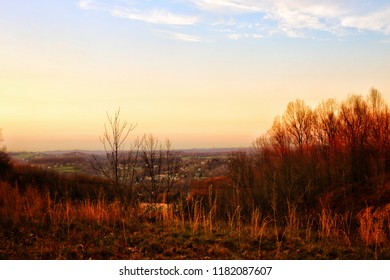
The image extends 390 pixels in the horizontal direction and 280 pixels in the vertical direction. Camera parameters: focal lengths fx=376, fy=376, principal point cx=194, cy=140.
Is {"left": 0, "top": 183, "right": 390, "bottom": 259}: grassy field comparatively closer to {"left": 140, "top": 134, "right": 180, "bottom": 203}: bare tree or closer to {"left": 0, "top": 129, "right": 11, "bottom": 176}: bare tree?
{"left": 140, "top": 134, "right": 180, "bottom": 203}: bare tree

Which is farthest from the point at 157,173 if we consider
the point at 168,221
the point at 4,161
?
Answer: the point at 4,161

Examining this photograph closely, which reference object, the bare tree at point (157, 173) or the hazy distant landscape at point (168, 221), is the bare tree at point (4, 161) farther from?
the bare tree at point (157, 173)

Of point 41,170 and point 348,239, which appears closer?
point 348,239

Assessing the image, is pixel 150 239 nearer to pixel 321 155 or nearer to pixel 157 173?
pixel 157 173

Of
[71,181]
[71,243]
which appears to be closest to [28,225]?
[71,243]

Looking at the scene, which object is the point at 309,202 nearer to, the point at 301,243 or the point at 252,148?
the point at 252,148

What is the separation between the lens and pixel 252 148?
3269 cm

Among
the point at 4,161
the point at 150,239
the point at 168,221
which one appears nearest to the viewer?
the point at 150,239

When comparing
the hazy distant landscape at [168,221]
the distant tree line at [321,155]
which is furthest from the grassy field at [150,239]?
the distant tree line at [321,155]

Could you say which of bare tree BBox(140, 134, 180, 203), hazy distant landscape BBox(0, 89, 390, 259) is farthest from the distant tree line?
bare tree BBox(140, 134, 180, 203)

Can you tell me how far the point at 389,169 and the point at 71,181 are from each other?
2567cm

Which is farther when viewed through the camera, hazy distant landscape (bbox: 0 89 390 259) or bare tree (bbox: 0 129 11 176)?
bare tree (bbox: 0 129 11 176)

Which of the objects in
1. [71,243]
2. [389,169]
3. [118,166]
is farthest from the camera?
[389,169]

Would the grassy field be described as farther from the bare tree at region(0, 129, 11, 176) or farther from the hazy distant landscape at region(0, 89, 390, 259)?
the bare tree at region(0, 129, 11, 176)
